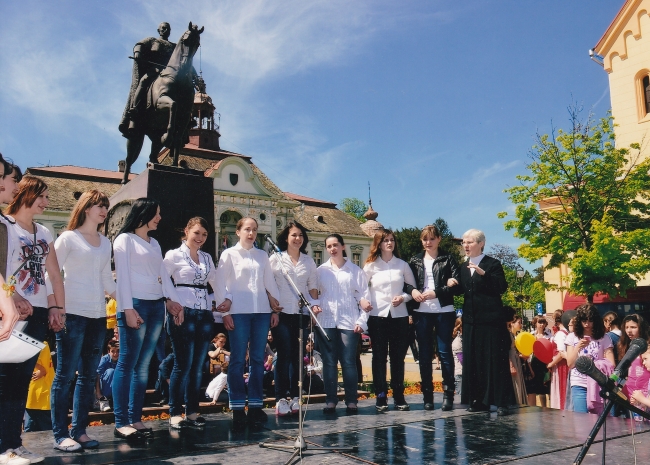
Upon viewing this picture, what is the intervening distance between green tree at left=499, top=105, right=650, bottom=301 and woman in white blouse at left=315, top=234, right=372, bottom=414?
18.5 meters

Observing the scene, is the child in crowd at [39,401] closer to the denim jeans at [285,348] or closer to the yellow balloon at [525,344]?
the denim jeans at [285,348]

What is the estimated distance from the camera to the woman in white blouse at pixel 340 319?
6.02 meters

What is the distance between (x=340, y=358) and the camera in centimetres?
609

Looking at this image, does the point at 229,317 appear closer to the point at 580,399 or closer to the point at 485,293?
the point at 485,293

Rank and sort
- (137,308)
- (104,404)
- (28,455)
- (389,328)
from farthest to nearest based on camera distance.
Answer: (104,404) < (389,328) < (137,308) < (28,455)

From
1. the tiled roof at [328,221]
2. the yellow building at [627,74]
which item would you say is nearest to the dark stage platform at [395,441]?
the yellow building at [627,74]

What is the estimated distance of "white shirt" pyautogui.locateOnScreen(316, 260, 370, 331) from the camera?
609 cm

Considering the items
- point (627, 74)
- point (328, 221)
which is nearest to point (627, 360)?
point (627, 74)

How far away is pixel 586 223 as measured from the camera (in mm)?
23484

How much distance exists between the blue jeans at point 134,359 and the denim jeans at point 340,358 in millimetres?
1851

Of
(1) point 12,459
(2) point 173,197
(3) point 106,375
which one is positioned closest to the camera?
(1) point 12,459

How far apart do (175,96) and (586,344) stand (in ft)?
20.7

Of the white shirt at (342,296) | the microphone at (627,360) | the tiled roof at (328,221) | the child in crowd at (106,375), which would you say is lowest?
the child in crowd at (106,375)

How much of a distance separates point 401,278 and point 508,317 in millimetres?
1254
